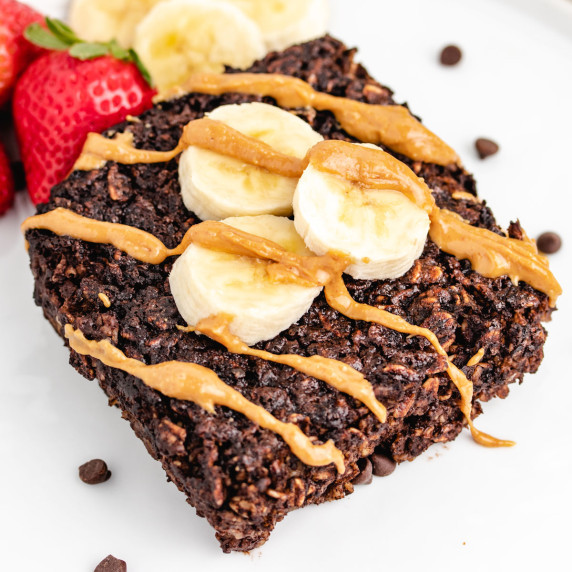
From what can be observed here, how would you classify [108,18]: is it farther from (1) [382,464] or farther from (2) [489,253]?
(1) [382,464]

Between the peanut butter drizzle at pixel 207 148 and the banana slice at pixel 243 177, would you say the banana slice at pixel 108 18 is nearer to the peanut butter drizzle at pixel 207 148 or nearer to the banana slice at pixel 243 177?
the peanut butter drizzle at pixel 207 148

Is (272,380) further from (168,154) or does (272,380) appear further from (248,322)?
(168,154)

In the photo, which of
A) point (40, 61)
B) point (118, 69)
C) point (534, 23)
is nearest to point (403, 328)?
point (118, 69)

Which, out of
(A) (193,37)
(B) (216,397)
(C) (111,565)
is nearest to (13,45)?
(A) (193,37)

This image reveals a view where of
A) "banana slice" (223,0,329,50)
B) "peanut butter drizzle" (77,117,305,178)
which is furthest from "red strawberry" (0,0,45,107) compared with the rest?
"banana slice" (223,0,329,50)

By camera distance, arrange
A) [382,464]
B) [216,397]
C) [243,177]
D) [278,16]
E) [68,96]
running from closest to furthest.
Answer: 1. [216,397]
2. [243,177]
3. [382,464]
4. [68,96]
5. [278,16]

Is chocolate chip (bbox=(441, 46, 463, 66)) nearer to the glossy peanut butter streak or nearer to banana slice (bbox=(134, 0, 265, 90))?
banana slice (bbox=(134, 0, 265, 90))
